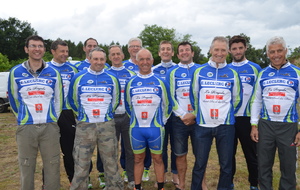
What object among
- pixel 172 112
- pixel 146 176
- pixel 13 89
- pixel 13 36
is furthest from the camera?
pixel 13 36

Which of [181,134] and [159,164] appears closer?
[159,164]

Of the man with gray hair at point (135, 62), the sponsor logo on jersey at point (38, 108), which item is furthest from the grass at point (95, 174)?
the sponsor logo on jersey at point (38, 108)

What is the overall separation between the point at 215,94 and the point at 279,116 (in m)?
0.92

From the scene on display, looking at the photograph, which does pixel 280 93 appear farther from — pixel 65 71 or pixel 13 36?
pixel 13 36

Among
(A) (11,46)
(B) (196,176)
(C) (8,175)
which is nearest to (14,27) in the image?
(A) (11,46)

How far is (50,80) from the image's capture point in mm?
3916

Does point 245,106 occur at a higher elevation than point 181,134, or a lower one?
higher

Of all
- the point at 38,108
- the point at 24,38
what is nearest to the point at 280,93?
the point at 38,108

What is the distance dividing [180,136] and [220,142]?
73 cm

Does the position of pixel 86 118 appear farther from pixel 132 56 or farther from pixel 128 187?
pixel 132 56

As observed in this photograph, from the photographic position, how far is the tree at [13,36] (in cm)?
4769

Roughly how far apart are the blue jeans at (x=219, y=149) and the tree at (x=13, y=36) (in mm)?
50883

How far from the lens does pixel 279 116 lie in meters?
3.68

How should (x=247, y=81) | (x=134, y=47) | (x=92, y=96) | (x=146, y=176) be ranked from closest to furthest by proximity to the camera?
(x=92, y=96) < (x=247, y=81) < (x=146, y=176) < (x=134, y=47)
